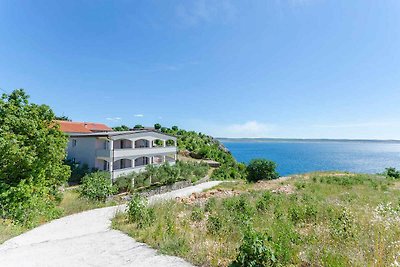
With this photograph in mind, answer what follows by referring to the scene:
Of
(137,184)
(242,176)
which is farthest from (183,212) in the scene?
(242,176)

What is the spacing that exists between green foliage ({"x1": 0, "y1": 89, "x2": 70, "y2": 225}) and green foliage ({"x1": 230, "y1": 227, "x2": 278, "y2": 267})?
9371 millimetres

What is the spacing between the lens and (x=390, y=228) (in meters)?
4.67

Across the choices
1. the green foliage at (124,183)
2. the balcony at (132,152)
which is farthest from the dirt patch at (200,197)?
the balcony at (132,152)

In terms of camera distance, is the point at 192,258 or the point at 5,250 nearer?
the point at 192,258

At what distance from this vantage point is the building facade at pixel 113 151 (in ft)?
80.0

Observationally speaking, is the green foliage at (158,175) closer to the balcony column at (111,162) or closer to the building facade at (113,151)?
the building facade at (113,151)

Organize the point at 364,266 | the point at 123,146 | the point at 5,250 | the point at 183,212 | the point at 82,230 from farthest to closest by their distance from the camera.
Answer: the point at 123,146, the point at 183,212, the point at 82,230, the point at 5,250, the point at 364,266

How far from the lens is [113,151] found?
24.1m

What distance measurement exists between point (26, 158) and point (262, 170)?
2254cm

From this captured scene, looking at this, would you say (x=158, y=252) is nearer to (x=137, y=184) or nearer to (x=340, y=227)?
(x=340, y=227)

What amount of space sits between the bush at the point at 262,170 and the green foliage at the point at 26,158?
2065cm

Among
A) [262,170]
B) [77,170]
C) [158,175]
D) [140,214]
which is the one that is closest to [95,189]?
[140,214]

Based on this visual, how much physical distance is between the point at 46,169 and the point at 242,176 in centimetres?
3547

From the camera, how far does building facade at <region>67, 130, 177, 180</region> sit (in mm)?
24391
